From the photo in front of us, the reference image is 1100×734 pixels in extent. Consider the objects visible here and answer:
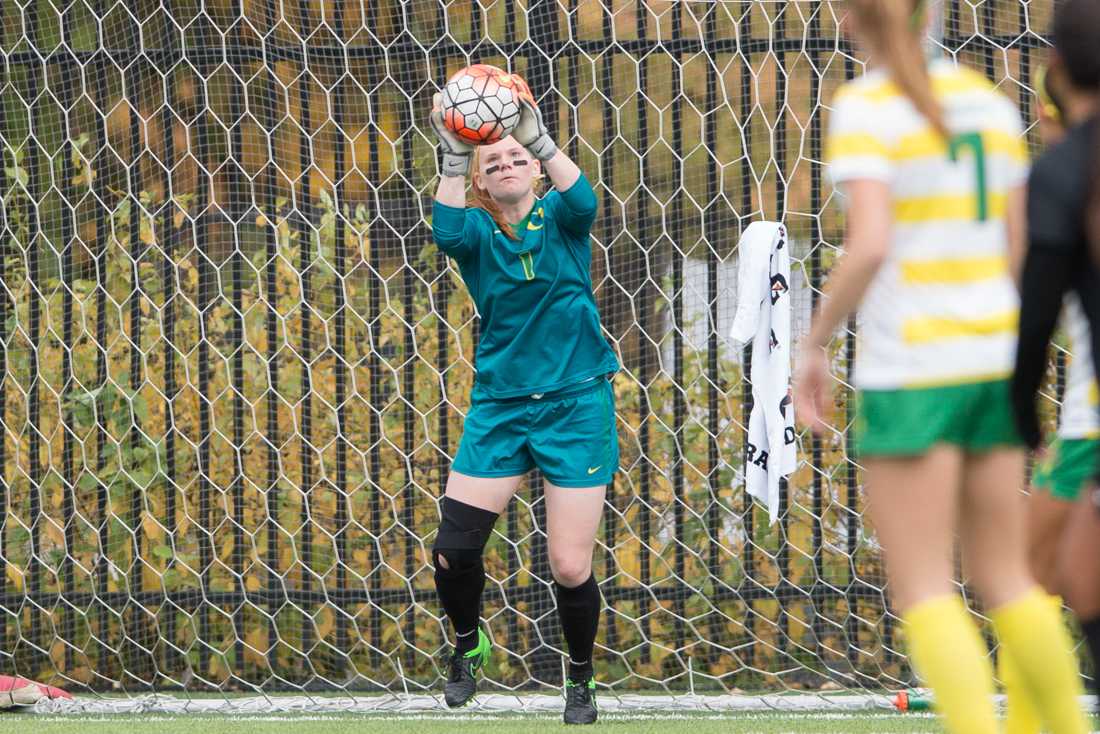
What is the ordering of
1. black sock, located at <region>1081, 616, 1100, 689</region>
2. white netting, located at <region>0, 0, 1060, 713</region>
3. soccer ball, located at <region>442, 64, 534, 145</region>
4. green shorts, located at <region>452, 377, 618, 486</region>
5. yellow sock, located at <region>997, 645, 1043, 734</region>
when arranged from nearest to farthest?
1. black sock, located at <region>1081, 616, 1100, 689</region>
2. yellow sock, located at <region>997, 645, 1043, 734</region>
3. soccer ball, located at <region>442, 64, 534, 145</region>
4. green shorts, located at <region>452, 377, 618, 486</region>
5. white netting, located at <region>0, 0, 1060, 713</region>

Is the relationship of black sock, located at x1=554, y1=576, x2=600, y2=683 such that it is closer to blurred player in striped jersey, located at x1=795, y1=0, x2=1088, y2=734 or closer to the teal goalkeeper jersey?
the teal goalkeeper jersey

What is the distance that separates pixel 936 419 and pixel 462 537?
198cm

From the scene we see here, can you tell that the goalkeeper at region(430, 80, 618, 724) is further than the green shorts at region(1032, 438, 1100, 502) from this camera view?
Yes

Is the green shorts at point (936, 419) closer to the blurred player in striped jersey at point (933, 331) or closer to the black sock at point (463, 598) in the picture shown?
the blurred player in striped jersey at point (933, 331)

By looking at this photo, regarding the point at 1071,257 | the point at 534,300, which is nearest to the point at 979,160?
the point at 1071,257

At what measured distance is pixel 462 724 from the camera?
13.9 ft

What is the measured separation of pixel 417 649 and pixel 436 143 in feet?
5.40

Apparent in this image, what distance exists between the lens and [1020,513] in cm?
239

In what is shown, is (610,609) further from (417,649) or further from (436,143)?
(436,143)

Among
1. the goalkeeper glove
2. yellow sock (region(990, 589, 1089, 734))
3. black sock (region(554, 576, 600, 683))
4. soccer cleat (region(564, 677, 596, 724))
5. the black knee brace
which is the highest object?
the goalkeeper glove

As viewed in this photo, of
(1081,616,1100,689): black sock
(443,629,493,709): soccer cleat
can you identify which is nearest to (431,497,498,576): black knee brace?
(443,629,493,709): soccer cleat

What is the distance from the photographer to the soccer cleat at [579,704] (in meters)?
4.10

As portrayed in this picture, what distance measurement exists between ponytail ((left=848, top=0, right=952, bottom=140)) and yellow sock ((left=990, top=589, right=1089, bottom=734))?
752mm

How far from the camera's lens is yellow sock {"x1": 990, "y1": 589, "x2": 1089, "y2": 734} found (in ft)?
7.63
